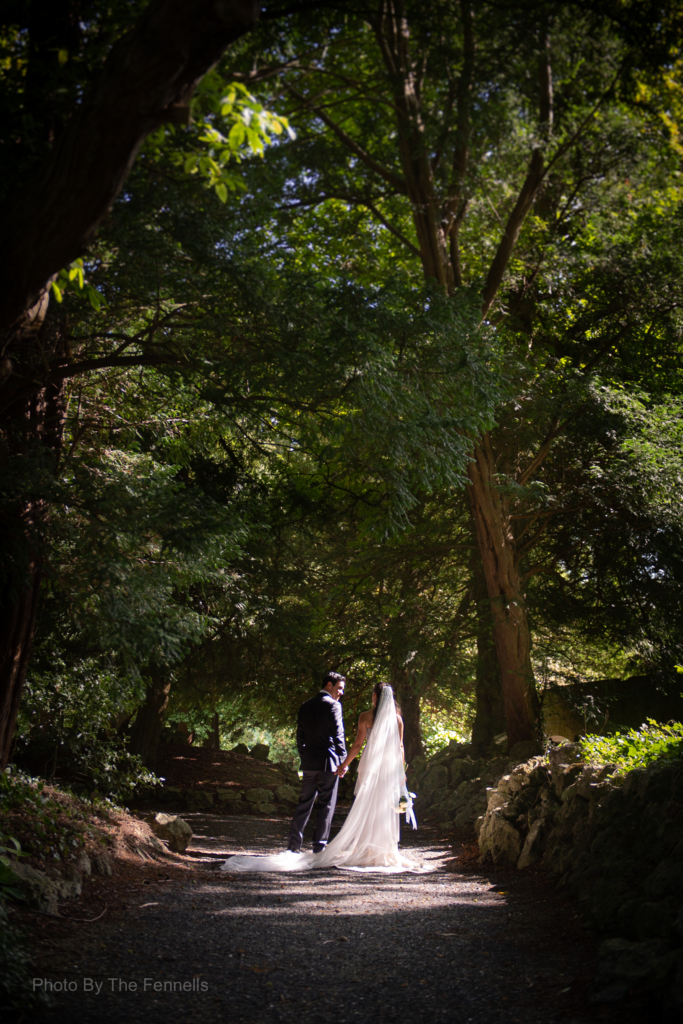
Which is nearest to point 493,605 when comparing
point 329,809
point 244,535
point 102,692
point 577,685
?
point 577,685

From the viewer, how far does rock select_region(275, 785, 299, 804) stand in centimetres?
1559

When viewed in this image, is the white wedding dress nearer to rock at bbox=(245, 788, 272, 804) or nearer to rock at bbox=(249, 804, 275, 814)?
rock at bbox=(249, 804, 275, 814)

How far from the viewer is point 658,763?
5160 mm

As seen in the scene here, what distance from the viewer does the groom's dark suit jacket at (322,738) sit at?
8.38 meters

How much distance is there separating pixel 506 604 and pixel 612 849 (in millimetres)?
5206

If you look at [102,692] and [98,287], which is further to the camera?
[102,692]

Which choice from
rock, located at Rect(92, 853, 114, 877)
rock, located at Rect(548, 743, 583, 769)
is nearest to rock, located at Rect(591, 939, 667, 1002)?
rock, located at Rect(548, 743, 583, 769)

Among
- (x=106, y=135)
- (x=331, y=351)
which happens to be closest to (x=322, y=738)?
(x=331, y=351)

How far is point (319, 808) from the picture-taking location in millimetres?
8250

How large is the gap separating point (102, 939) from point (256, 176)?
590 cm

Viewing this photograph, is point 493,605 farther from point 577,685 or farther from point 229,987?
point 229,987

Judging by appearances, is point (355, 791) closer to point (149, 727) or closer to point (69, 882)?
point (69, 882)

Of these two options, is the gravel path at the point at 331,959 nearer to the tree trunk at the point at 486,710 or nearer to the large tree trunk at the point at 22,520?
the large tree trunk at the point at 22,520

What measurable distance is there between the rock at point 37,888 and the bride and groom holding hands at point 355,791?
10.3 feet
